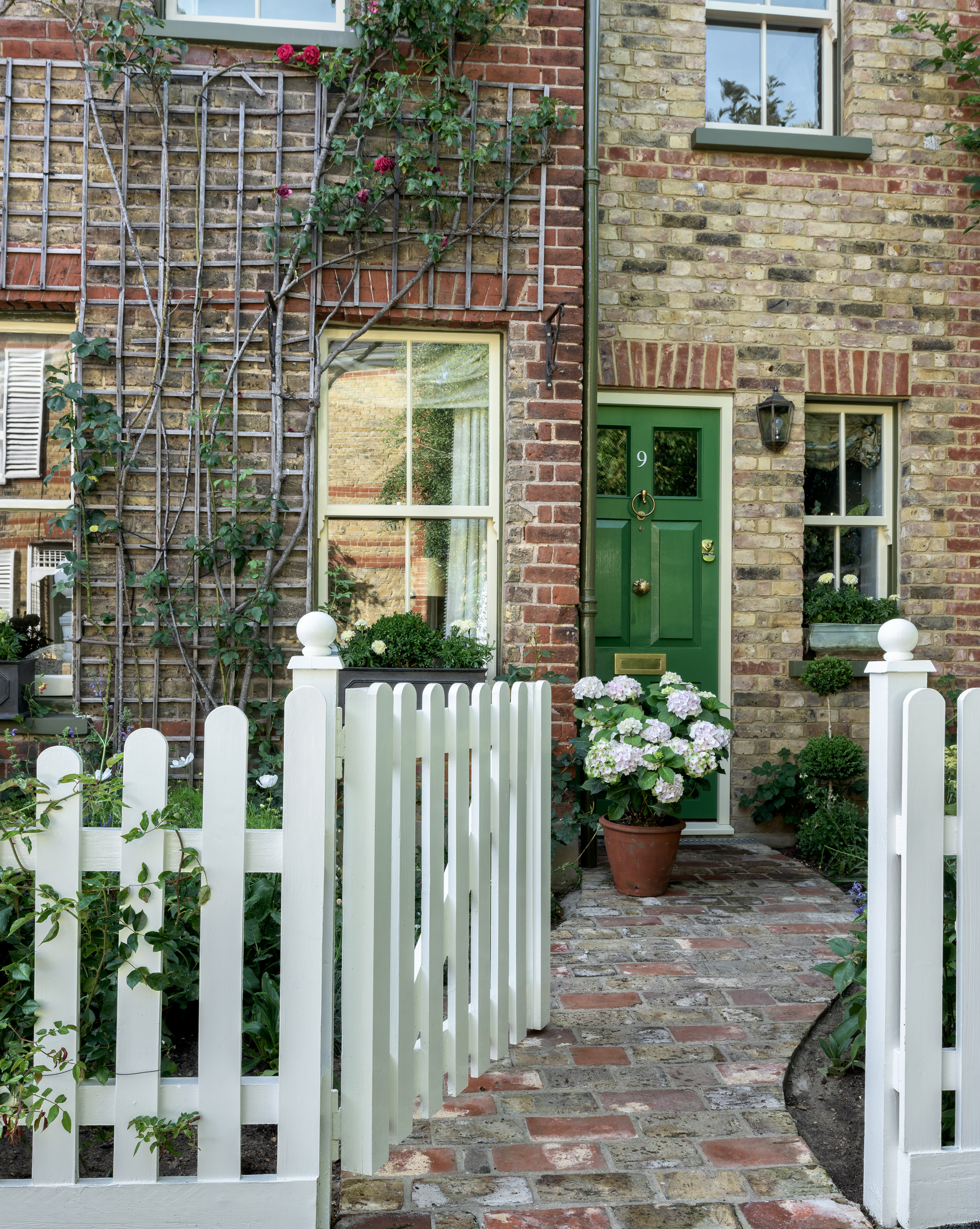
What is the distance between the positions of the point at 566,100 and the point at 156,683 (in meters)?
3.08

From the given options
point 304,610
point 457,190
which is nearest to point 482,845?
point 304,610

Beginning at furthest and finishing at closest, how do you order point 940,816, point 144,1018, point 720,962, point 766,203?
point 766,203, point 720,962, point 940,816, point 144,1018

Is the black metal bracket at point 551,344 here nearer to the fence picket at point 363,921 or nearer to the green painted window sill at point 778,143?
the green painted window sill at point 778,143

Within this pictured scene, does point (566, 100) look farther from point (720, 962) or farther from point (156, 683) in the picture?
point (720, 962)

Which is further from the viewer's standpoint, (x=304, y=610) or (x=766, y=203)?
(x=766, y=203)

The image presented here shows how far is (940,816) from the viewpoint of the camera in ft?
6.12

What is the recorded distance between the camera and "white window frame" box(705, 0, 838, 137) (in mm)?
5289

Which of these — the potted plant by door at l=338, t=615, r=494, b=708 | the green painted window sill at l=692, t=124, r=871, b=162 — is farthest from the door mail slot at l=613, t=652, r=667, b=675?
the green painted window sill at l=692, t=124, r=871, b=162

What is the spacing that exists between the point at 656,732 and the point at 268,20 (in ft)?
11.4

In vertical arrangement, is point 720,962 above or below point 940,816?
below

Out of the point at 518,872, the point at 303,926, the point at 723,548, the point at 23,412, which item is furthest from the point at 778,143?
the point at 303,926

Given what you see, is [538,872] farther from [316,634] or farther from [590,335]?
[590,335]

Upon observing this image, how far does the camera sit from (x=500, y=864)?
2.43 meters

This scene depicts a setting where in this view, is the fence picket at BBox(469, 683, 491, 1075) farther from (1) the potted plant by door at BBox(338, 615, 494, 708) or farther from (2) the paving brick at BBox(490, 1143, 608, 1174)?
(1) the potted plant by door at BBox(338, 615, 494, 708)
